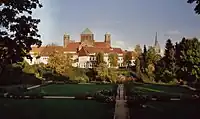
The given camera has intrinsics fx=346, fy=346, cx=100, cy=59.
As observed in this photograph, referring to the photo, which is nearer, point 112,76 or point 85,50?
point 112,76

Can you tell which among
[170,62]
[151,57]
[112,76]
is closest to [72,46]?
[151,57]

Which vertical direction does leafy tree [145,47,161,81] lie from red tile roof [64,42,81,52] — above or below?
below

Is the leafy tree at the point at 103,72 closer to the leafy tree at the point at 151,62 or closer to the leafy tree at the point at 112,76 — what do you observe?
the leafy tree at the point at 112,76

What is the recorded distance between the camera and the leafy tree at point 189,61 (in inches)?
1516

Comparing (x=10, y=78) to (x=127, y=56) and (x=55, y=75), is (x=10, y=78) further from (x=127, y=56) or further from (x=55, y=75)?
(x=127, y=56)

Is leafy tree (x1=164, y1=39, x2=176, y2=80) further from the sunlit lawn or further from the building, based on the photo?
the building

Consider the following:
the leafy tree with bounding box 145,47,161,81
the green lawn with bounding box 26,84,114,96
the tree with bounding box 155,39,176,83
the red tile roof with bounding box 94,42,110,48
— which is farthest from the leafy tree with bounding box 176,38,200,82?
the red tile roof with bounding box 94,42,110,48

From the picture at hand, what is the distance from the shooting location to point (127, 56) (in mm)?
71938

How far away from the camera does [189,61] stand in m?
→ 39.8

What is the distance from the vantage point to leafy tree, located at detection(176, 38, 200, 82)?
38.5 m

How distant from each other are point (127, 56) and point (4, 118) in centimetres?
6034

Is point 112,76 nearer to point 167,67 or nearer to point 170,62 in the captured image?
point 167,67

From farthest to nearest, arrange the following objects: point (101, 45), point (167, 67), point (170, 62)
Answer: point (101, 45) → point (167, 67) → point (170, 62)

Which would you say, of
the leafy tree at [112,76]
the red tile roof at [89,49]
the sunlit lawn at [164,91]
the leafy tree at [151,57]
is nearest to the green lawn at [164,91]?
the sunlit lawn at [164,91]
